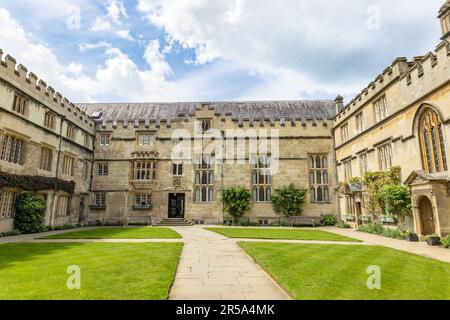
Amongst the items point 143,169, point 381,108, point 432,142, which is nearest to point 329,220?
point 381,108

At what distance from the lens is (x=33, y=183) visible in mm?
17172

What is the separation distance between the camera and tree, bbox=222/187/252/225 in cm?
2359

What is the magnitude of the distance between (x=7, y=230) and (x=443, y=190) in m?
22.8

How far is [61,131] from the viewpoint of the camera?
2080 cm

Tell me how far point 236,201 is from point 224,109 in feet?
36.5

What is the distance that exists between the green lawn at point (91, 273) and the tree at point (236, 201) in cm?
1409

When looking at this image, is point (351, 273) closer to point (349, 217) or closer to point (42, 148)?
point (349, 217)

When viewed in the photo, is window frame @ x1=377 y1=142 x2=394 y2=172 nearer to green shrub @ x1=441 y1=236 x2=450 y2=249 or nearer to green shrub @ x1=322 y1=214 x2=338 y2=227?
green shrub @ x1=441 y1=236 x2=450 y2=249

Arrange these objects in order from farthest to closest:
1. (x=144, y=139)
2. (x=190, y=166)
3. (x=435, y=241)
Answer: (x=144, y=139), (x=190, y=166), (x=435, y=241)

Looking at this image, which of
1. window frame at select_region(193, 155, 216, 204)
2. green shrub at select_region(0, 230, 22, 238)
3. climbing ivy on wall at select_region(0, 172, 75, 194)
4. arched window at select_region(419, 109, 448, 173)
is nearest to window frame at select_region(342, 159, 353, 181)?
arched window at select_region(419, 109, 448, 173)

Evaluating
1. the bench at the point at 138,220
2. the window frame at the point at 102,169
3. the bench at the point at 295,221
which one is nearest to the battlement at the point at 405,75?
the bench at the point at 295,221

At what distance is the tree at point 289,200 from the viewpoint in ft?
76.6

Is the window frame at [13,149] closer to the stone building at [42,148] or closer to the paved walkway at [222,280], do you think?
the stone building at [42,148]
